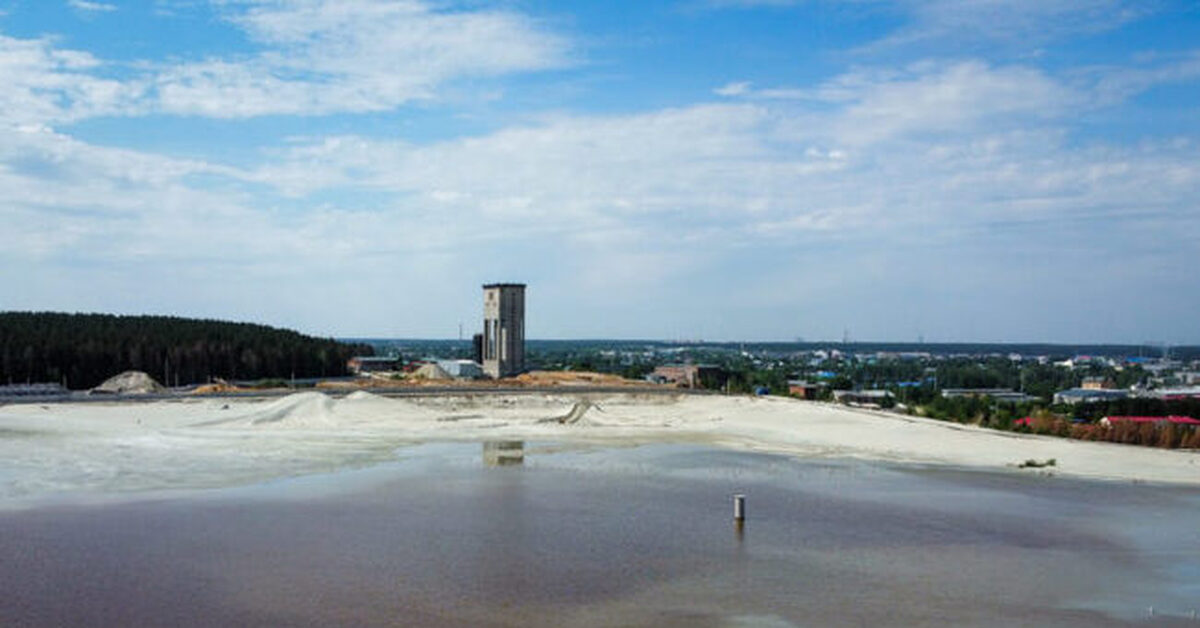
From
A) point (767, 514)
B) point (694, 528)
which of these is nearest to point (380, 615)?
point (694, 528)

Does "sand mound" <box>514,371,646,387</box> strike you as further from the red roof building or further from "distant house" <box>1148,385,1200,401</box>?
"distant house" <box>1148,385,1200,401</box>

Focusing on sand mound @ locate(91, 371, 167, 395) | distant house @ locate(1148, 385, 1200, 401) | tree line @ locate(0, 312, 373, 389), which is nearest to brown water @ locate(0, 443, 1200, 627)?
sand mound @ locate(91, 371, 167, 395)

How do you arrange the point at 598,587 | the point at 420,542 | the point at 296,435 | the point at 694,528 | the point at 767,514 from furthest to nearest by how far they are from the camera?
the point at 296,435, the point at 767,514, the point at 694,528, the point at 420,542, the point at 598,587

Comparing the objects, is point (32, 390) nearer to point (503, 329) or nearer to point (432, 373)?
point (432, 373)

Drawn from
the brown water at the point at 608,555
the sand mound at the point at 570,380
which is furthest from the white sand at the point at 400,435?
the sand mound at the point at 570,380

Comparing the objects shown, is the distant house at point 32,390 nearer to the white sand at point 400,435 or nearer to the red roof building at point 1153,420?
the white sand at point 400,435

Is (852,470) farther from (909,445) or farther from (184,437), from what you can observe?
(184,437)

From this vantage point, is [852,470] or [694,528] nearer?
[694,528]

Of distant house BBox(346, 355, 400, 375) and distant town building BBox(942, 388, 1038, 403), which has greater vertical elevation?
distant house BBox(346, 355, 400, 375)

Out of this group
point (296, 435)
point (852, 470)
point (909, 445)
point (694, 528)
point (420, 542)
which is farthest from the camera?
point (296, 435)
